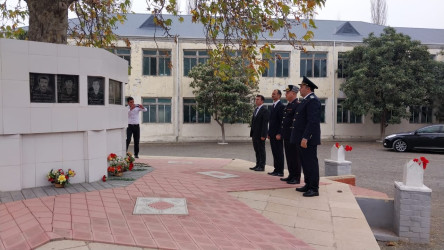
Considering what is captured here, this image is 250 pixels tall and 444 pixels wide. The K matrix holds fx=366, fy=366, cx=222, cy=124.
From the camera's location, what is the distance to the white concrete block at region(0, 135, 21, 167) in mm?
5160

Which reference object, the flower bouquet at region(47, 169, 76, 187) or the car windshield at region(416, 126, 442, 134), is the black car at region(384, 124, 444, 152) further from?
the flower bouquet at region(47, 169, 76, 187)

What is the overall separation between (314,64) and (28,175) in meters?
20.6

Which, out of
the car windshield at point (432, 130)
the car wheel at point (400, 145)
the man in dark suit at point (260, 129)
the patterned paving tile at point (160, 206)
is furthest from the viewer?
the car wheel at point (400, 145)

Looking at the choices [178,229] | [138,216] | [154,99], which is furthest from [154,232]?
[154,99]

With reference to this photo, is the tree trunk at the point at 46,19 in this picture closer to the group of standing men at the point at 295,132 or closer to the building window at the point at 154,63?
the group of standing men at the point at 295,132

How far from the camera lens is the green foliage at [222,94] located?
20094mm

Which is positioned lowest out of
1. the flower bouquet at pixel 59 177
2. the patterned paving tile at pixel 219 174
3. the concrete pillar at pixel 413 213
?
the concrete pillar at pixel 413 213

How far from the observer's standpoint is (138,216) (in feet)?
13.9

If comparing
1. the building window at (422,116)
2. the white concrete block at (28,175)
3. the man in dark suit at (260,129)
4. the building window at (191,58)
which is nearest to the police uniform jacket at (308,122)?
the man in dark suit at (260,129)

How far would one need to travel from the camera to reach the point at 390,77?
68.2ft

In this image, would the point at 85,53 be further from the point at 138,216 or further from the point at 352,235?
the point at 352,235

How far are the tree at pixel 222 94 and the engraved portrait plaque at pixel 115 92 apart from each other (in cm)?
1271

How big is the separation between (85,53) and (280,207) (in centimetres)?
387

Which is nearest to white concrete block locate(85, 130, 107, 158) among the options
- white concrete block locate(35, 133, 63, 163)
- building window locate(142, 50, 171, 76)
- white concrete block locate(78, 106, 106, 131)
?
white concrete block locate(78, 106, 106, 131)
